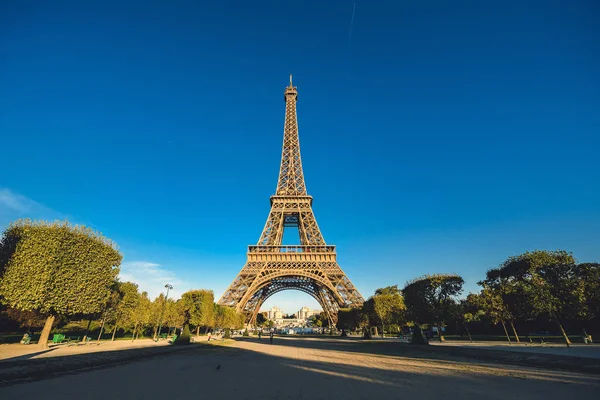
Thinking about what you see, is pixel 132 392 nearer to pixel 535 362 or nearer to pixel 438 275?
pixel 535 362

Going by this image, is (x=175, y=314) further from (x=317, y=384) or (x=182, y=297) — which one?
(x=317, y=384)

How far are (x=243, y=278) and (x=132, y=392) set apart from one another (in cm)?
4368

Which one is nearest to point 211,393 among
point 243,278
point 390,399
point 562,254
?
point 390,399

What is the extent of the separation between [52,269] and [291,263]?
3719 centimetres

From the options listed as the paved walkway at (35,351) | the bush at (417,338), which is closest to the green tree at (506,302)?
the bush at (417,338)

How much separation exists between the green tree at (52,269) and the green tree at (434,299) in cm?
3153

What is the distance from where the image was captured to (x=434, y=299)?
30.9 metres

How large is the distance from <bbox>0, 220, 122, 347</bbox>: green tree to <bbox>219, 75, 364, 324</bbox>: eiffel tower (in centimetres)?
2610

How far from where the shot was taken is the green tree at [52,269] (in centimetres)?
2025

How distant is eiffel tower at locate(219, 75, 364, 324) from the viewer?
50069mm

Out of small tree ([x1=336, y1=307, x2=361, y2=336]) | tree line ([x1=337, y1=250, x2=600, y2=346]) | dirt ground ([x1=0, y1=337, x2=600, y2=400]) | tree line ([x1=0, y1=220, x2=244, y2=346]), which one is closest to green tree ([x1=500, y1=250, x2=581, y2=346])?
tree line ([x1=337, y1=250, x2=600, y2=346])

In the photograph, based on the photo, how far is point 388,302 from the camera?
146ft

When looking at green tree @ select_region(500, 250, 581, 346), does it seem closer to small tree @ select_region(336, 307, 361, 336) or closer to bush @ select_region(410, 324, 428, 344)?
bush @ select_region(410, 324, 428, 344)

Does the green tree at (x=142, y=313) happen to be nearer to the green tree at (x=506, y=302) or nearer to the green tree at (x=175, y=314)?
the green tree at (x=175, y=314)
